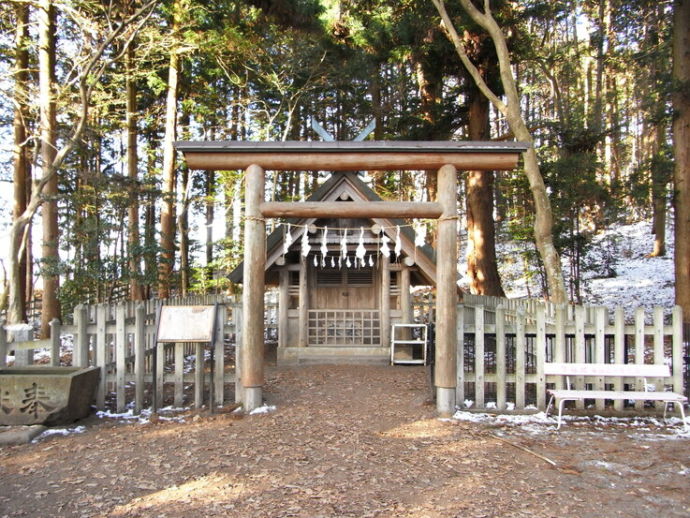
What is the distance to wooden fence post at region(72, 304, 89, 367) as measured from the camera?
259 inches

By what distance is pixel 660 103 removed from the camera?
12656mm

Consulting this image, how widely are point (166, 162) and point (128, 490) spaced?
1408 centimetres

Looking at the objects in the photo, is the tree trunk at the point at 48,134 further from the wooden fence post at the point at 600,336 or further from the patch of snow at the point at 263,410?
the wooden fence post at the point at 600,336

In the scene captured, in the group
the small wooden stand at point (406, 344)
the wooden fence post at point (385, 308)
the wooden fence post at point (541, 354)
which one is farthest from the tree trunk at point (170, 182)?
the wooden fence post at point (541, 354)

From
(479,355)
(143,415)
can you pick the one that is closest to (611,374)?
(479,355)

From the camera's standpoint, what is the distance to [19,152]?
12.8 metres

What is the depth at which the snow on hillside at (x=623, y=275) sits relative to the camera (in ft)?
58.7

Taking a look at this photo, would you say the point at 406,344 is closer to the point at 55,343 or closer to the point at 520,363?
the point at 520,363

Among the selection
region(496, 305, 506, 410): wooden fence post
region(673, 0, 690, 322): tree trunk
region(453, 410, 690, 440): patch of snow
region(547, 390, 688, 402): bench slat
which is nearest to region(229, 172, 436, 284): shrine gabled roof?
region(496, 305, 506, 410): wooden fence post

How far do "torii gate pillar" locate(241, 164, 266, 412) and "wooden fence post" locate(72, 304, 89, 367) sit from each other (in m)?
2.29

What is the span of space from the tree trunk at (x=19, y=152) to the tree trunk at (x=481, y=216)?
42.9 ft

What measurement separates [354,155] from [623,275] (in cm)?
1957

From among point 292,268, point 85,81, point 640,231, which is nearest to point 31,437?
point 292,268

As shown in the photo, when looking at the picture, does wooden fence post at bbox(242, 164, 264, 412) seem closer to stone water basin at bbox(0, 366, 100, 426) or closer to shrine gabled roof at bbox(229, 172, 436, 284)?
stone water basin at bbox(0, 366, 100, 426)
